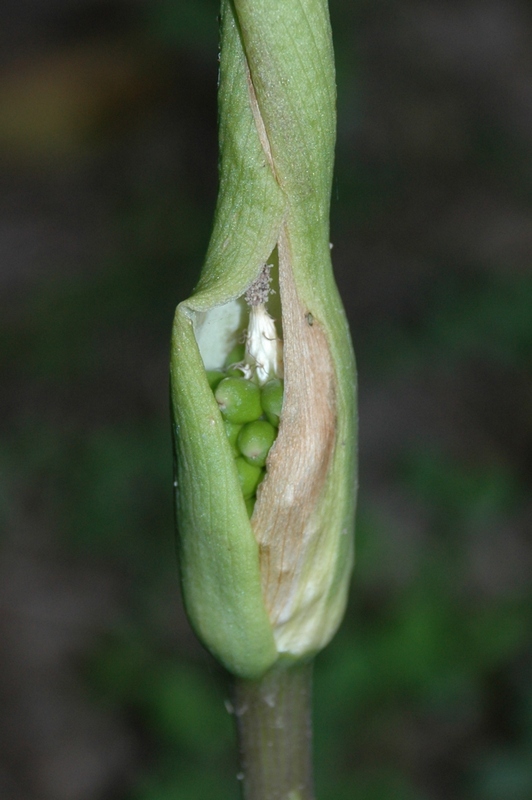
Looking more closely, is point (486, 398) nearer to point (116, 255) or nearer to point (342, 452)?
point (116, 255)

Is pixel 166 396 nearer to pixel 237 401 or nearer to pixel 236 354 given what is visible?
pixel 236 354

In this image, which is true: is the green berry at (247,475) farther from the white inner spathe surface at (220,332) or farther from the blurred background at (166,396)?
the blurred background at (166,396)

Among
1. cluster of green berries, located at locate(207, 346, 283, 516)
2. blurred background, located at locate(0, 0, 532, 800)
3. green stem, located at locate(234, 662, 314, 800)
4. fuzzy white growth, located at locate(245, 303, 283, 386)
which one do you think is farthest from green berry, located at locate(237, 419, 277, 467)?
blurred background, located at locate(0, 0, 532, 800)

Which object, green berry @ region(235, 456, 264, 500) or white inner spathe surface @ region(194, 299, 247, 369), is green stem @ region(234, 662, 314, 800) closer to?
green berry @ region(235, 456, 264, 500)

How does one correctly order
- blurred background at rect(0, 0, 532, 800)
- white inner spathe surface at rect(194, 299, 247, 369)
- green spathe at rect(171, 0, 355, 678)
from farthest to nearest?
1. blurred background at rect(0, 0, 532, 800)
2. white inner spathe surface at rect(194, 299, 247, 369)
3. green spathe at rect(171, 0, 355, 678)

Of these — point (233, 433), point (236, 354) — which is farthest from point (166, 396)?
point (233, 433)
